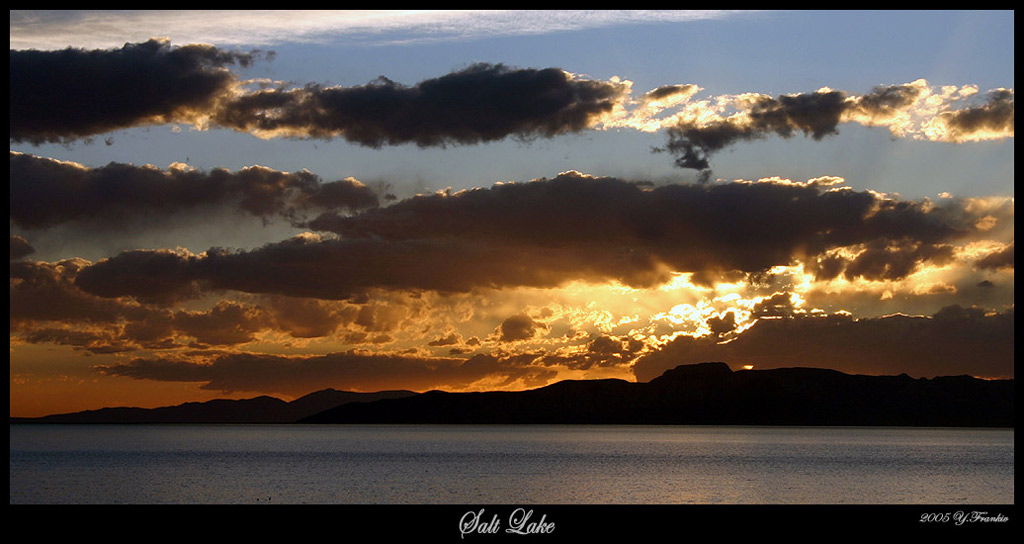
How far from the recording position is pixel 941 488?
8888 centimetres
